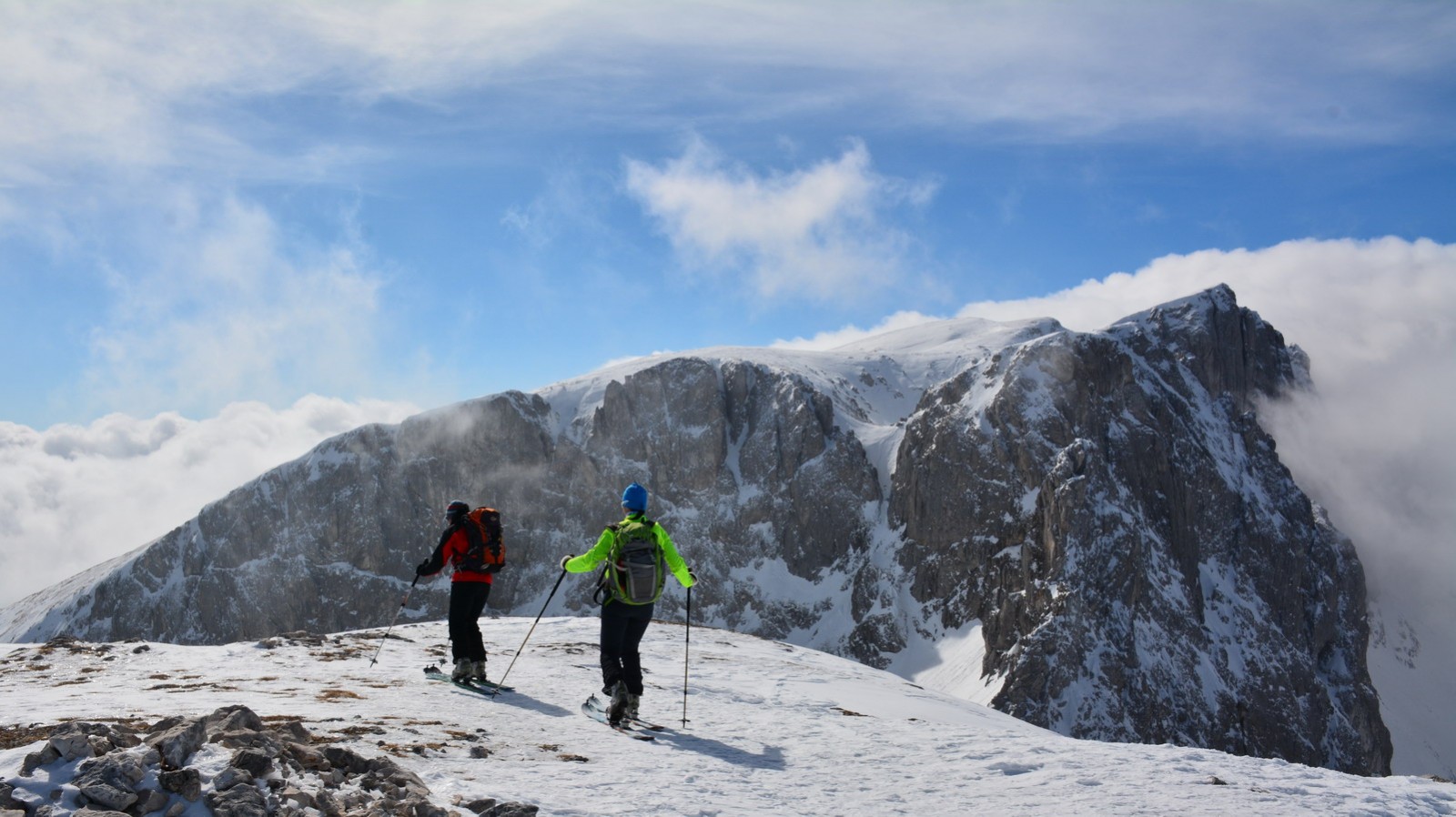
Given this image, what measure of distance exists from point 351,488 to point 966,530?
9412 centimetres

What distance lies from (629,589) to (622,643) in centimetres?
75

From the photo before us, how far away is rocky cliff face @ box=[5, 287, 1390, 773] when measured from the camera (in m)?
124

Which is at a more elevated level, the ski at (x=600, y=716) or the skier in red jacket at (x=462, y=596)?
the skier in red jacket at (x=462, y=596)

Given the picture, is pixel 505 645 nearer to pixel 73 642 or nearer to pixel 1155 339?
pixel 73 642

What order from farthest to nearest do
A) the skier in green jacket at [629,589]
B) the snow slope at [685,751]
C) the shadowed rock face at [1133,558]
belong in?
1. the shadowed rock face at [1133,558]
2. the skier in green jacket at [629,589]
3. the snow slope at [685,751]

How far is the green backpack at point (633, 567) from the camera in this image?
511 inches

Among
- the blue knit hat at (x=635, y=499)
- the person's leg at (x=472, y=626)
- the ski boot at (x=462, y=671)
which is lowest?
the ski boot at (x=462, y=671)

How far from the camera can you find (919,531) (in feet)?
484

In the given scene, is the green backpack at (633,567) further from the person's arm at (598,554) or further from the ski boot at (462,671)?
the ski boot at (462,671)

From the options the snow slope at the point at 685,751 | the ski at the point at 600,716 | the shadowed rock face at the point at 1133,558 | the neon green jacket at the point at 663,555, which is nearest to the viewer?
the snow slope at the point at 685,751

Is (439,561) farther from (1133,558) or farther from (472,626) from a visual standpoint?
(1133,558)

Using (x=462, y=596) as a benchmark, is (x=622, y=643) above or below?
below

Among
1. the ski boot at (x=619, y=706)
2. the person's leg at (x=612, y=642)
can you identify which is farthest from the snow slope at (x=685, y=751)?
the person's leg at (x=612, y=642)

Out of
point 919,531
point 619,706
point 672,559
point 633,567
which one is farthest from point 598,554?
point 919,531
